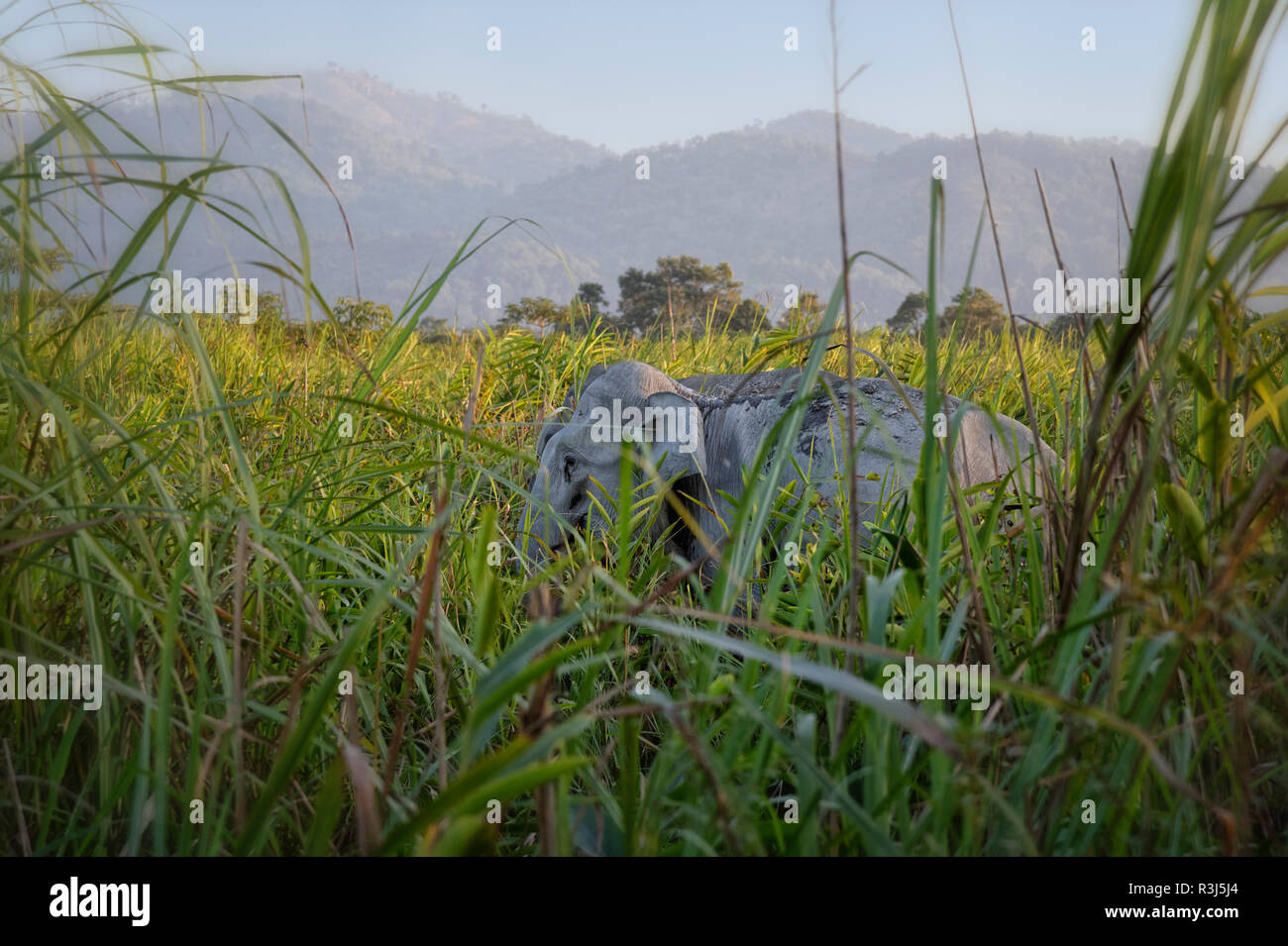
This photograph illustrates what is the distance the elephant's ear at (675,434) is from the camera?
7.96ft

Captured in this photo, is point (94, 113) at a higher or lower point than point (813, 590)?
higher

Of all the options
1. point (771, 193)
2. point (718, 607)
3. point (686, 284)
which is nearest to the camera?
point (718, 607)

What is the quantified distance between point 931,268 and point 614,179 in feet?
365

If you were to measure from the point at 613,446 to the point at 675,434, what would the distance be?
7.7 inches

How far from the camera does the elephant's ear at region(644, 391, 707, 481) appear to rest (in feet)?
7.96

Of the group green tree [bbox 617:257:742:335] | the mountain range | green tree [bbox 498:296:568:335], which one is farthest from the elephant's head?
the mountain range

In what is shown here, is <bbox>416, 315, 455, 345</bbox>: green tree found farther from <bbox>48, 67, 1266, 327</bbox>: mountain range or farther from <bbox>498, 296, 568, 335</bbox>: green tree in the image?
<bbox>48, 67, 1266, 327</bbox>: mountain range

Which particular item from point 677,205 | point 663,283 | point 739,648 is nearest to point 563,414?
point 739,648

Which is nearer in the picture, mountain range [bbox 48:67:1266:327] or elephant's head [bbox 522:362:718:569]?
elephant's head [bbox 522:362:718:569]

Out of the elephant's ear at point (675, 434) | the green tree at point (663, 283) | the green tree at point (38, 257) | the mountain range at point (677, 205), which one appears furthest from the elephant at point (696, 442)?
the mountain range at point (677, 205)
